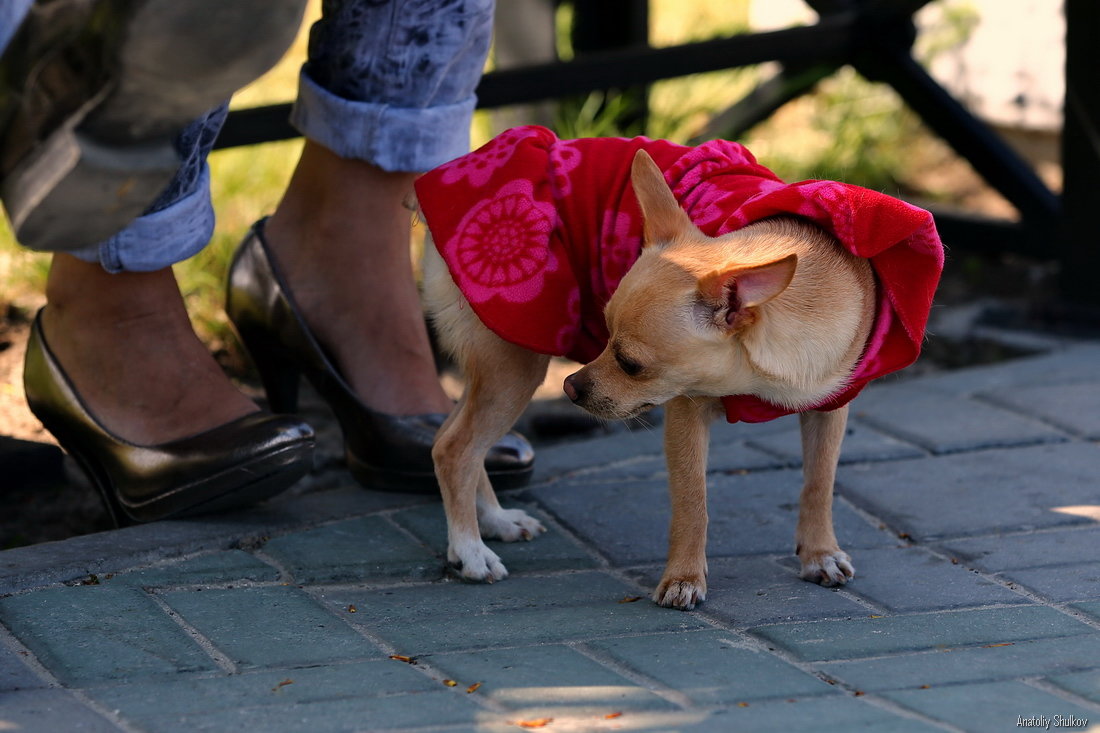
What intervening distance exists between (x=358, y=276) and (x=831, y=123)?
373 centimetres

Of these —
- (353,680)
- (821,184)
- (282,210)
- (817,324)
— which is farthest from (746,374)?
(282,210)

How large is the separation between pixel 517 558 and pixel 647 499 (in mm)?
435

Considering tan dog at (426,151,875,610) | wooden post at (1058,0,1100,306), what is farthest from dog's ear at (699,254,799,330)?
wooden post at (1058,0,1100,306)

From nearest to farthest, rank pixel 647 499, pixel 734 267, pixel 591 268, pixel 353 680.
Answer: pixel 353 680
pixel 734 267
pixel 591 268
pixel 647 499

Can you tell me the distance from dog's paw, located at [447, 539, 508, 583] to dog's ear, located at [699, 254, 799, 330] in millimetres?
626

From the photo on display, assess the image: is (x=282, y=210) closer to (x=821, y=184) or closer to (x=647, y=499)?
(x=647, y=499)

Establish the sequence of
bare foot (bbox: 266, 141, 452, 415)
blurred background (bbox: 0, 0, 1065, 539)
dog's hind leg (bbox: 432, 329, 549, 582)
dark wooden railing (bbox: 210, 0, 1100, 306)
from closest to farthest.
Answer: dog's hind leg (bbox: 432, 329, 549, 582)
bare foot (bbox: 266, 141, 452, 415)
dark wooden railing (bbox: 210, 0, 1100, 306)
blurred background (bbox: 0, 0, 1065, 539)

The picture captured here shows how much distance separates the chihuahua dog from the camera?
219 cm

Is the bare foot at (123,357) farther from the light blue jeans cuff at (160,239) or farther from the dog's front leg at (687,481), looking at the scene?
the dog's front leg at (687,481)

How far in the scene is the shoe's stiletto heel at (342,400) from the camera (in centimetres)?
272

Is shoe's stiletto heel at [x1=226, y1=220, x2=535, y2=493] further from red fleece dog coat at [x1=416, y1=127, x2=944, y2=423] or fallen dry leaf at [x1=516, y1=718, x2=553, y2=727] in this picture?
fallen dry leaf at [x1=516, y1=718, x2=553, y2=727]

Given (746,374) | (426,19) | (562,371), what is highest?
(426,19)

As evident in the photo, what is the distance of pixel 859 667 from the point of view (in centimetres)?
195

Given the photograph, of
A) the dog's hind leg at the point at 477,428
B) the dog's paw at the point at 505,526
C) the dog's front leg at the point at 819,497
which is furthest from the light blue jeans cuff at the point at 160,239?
the dog's front leg at the point at 819,497
